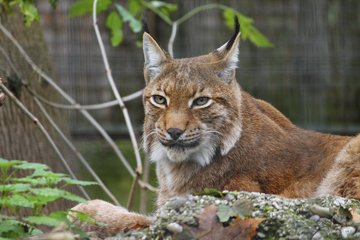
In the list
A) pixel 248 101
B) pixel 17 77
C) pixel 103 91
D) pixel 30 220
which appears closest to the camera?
pixel 30 220

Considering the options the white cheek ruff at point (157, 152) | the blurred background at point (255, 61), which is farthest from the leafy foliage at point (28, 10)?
the blurred background at point (255, 61)

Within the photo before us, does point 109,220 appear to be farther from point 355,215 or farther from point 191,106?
point 355,215

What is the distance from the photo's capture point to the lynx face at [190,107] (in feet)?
18.4

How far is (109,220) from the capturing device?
207 inches

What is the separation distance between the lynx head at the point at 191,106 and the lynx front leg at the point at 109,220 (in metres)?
0.51

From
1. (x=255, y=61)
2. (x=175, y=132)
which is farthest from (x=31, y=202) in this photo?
(x=255, y=61)

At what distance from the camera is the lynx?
5.63m

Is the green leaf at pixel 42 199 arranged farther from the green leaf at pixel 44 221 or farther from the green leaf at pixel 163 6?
the green leaf at pixel 163 6

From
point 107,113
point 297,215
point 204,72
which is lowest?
point 107,113

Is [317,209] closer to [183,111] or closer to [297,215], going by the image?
[297,215]

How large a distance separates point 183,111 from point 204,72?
13.5 inches

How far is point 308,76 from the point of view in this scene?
34.3 feet

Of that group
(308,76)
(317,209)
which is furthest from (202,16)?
(317,209)

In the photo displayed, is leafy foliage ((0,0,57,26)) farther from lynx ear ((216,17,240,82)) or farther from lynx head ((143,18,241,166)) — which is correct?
lynx ear ((216,17,240,82))
